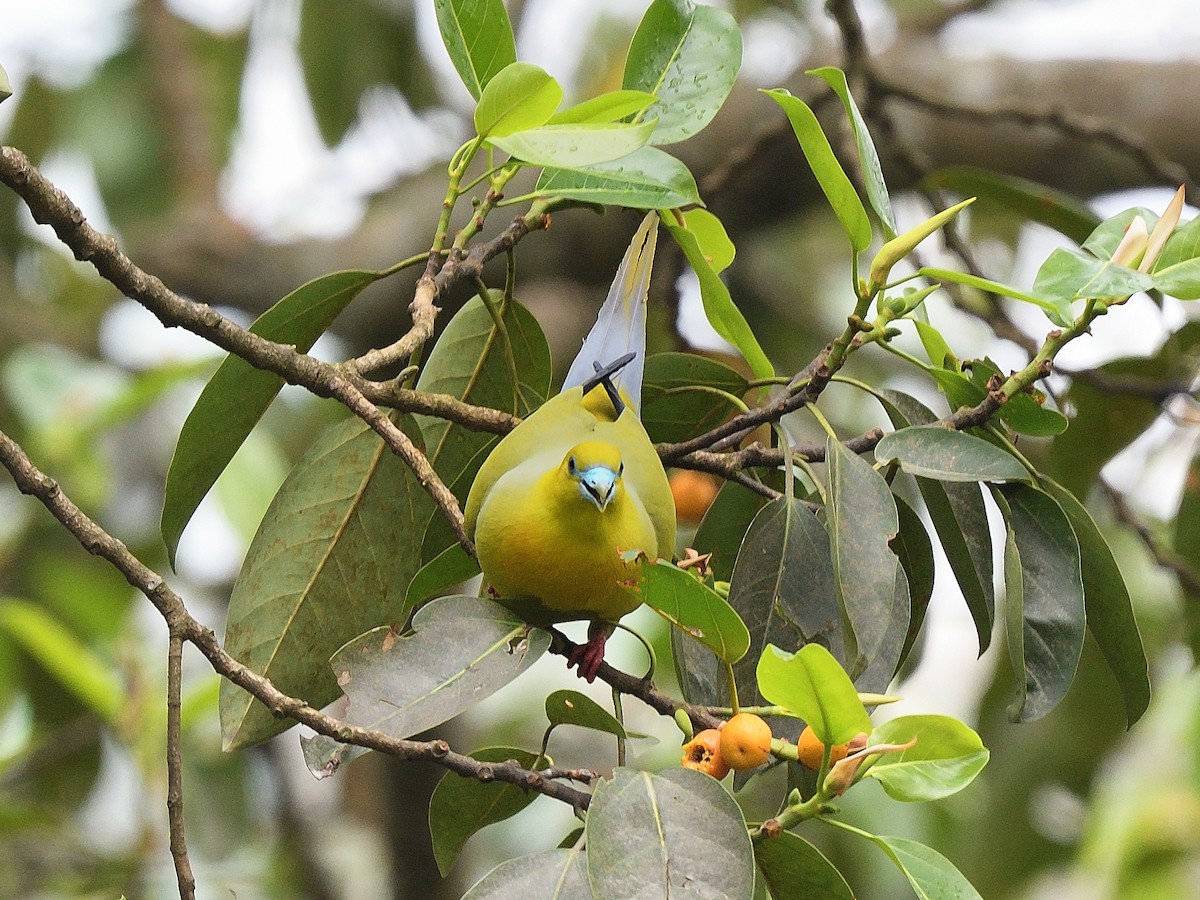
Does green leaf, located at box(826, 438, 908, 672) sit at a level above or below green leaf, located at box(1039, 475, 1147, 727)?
above

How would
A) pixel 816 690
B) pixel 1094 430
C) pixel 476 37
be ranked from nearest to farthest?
pixel 816 690, pixel 476 37, pixel 1094 430

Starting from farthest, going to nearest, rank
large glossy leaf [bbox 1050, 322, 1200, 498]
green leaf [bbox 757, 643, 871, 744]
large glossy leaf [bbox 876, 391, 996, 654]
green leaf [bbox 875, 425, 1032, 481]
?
large glossy leaf [bbox 1050, 322, 1200, 498]
large glossy leaf [bbox 876, 391, 996, 654]
green leaf [bbox 875, 425, 1032, 481]
green leaf [bbox 757, 643, 871, 744]

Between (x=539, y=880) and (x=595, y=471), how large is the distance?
0.35m

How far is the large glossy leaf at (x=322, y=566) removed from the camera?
139 cm

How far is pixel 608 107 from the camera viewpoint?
1242 mm

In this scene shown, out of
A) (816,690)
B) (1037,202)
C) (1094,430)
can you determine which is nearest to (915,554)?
(816,690)

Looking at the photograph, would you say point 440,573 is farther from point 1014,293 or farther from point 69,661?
point 69,661

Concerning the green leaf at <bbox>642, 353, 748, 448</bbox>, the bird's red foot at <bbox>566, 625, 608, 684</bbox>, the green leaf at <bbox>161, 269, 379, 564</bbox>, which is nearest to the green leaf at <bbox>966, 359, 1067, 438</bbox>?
the green leaf at <bbox>642, 353, 748, 448</bbox>

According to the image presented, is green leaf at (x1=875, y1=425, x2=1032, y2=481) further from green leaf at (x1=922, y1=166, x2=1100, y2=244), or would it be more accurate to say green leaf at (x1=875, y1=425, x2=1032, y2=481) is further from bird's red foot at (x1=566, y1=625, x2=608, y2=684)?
green leaf at (x1=922, y1=166, x2=1100, y2=244)

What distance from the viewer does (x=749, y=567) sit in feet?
3.93

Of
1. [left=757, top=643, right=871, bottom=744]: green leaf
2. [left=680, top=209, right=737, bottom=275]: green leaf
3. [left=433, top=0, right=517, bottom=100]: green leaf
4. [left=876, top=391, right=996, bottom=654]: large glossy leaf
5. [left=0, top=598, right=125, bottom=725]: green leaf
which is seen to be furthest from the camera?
[left=0, top=598, right=125, bottom=725]: green leaf

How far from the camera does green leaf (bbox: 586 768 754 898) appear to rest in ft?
3.09

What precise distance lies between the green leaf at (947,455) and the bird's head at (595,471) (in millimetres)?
236

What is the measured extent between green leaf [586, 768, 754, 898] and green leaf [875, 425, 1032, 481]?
0.34m
